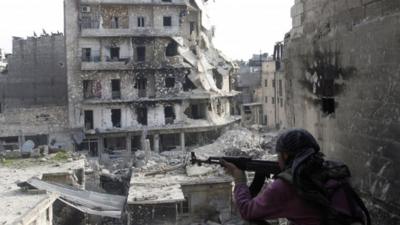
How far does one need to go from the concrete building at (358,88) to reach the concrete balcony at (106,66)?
3425 centimetres

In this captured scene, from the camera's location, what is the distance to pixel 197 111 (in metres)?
42.4

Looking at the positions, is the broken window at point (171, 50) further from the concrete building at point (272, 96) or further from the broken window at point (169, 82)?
the concrete building at point (272, 96)

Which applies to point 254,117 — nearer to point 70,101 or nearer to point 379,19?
point 70,101

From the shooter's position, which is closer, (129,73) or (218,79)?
(129,73)

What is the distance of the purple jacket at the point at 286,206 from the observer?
10.1ft

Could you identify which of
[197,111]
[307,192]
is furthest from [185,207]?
[197,111]

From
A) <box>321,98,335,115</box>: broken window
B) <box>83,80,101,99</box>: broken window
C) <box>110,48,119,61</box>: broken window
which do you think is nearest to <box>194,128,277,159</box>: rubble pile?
<box>83,80,101,99</box>: broken window

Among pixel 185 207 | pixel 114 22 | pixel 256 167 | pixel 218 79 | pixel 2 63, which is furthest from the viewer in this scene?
pixel 2 63

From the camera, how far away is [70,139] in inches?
1565

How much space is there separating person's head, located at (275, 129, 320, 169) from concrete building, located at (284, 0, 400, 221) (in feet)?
3.06

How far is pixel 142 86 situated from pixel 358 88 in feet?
120

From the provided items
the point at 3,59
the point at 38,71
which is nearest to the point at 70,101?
the point at 38,71

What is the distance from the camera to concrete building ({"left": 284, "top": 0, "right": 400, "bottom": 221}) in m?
3.83

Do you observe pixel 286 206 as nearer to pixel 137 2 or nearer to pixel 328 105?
pixel 328 105
